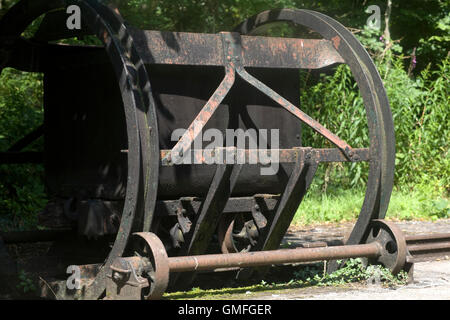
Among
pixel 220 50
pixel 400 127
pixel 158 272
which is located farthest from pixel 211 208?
pixel 400 127

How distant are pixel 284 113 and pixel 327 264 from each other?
1283mm

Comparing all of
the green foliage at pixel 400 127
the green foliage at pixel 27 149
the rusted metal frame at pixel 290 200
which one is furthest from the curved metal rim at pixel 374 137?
the green foliage at pixel 400 127

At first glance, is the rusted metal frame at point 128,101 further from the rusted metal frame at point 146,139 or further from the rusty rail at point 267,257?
the rusty rail at point 267,257

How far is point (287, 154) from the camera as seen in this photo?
4992 millimetres

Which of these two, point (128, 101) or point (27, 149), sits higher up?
point (128, 101)

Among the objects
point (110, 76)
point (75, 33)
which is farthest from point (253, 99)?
point (75, 33)

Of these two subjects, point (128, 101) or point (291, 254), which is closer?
point (128, 101)

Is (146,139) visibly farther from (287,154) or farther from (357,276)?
(357,276)

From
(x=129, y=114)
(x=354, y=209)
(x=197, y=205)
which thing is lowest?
(x=354, y=209)

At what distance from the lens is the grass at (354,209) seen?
364 inches

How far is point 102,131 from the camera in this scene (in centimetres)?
561

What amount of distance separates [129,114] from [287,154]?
1.20m

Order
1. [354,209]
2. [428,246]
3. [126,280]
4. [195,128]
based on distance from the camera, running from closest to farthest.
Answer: [126,280] < [195,128] < [428,246] < [354,209]
